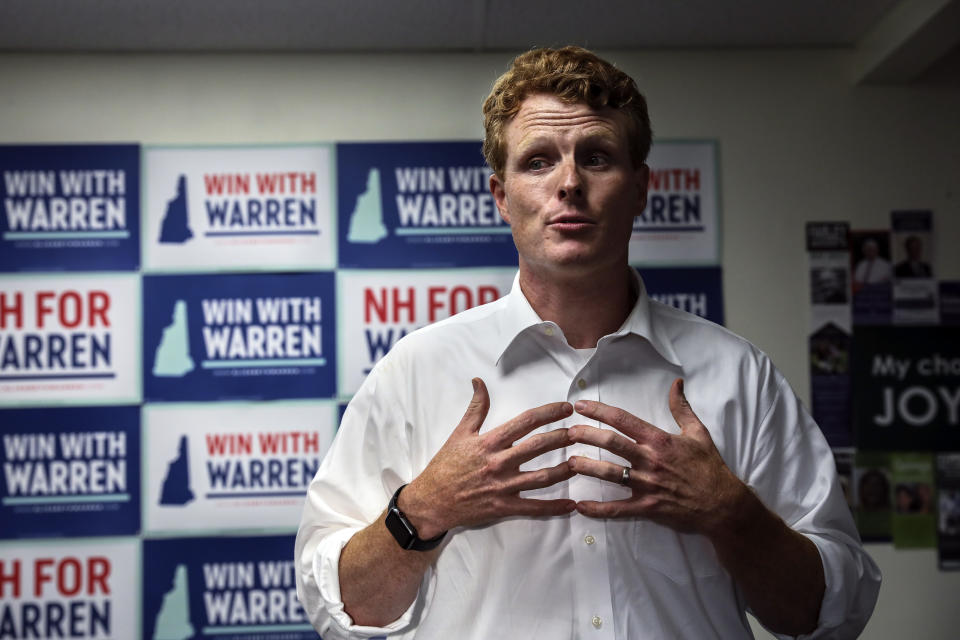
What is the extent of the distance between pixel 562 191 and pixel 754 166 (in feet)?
6.70

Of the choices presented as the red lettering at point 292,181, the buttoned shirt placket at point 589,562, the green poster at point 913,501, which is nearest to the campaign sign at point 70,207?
the red lettering at point 292,181

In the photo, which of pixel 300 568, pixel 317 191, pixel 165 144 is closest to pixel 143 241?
pixel 165 144

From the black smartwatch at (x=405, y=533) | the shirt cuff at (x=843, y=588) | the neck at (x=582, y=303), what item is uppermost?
the neck at (x=582, y=303)

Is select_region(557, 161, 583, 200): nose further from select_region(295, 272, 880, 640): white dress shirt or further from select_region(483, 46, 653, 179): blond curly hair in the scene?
select_region(295, 272, 880, 640): white dress shirt

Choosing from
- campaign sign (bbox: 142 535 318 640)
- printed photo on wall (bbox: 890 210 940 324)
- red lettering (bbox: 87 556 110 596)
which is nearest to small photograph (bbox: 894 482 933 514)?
printed photo on wall (bbox: 890 210 940 324)

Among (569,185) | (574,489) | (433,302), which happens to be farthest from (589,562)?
(433,302)

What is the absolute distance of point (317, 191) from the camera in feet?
9.49

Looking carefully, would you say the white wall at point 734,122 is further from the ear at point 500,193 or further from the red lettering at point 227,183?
the ear at point 500,193

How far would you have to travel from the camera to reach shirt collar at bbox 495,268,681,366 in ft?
4.17

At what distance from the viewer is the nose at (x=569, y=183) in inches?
46.1

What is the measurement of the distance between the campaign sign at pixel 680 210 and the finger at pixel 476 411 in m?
1.89

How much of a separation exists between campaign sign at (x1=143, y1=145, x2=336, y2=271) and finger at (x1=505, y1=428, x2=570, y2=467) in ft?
6.39

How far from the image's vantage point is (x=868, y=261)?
9.63 feet

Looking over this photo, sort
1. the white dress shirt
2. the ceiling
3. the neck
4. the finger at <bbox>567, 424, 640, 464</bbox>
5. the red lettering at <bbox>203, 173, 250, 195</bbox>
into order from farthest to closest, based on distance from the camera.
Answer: the red lettering at <bbox>203, 173, 250, 195</bbox> < the ceiling < the neck < the white dress shirt < the finger at <bbox>567, 424, 640, 464</bbox>
